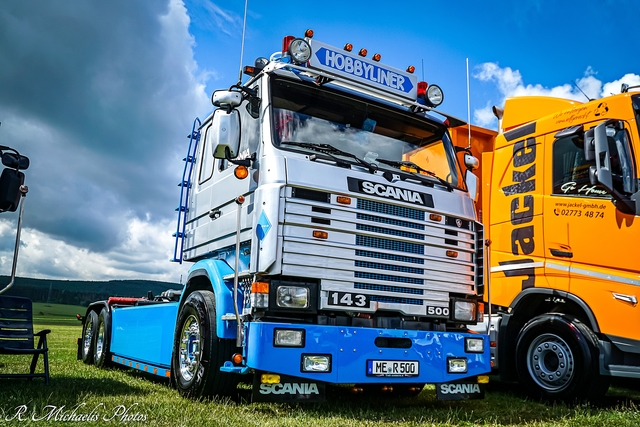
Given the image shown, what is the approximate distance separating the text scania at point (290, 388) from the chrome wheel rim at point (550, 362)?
3.11 metres

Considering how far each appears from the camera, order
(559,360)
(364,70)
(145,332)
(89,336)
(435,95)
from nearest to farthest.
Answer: (364,70) → (559,360) → (435,95) → (145,332) → (89,336)

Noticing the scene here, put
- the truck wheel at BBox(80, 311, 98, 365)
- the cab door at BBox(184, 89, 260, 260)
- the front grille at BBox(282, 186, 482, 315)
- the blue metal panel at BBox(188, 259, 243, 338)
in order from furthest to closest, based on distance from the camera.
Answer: the truck wheel at BBox(80, 311, 98, 365)
the cab door at BBox(184, 89, 260, 260)
the blue metal panel at BBox(188, 259, 243, 338)
the front grille at BBox(282, 186, 482, 315)

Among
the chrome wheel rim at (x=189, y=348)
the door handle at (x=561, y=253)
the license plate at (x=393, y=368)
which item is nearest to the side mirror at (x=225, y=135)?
the chrome wheel rim at (x=189, y=348)

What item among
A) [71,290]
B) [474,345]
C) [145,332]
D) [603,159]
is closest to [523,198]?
[603,159]

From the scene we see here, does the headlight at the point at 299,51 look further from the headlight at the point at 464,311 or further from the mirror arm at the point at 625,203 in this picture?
the mirror arm at the point at 625,203

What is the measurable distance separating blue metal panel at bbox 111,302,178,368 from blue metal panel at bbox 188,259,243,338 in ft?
3.46

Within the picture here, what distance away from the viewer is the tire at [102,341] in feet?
29.7

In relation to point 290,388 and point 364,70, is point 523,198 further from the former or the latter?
point 290,388

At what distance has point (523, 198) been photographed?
23.0 feet

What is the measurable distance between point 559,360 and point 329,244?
10.7 ft

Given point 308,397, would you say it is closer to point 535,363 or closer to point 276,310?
point 276,310

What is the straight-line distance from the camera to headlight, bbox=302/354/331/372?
4.64 metres

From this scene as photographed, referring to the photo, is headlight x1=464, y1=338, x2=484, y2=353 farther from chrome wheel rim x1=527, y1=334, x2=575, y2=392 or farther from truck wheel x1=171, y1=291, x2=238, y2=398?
truck wheel x1=171, y1=291, x2=238, y2=398

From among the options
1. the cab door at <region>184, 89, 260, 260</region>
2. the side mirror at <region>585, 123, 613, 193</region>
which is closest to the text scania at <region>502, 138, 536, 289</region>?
the side mirror at <region>585, 123, 613, 193</region>
